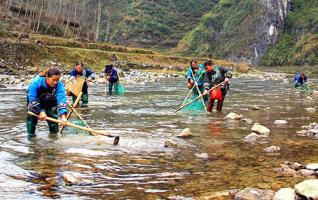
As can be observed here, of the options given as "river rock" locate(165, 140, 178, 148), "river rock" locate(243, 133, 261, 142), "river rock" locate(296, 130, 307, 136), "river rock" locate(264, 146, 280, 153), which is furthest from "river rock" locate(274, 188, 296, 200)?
"river rock" locate(296, 130, 307, 136)

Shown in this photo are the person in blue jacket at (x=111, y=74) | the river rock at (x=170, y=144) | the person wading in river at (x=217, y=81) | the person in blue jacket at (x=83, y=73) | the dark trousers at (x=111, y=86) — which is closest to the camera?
the river rock at (x=170, y=144)

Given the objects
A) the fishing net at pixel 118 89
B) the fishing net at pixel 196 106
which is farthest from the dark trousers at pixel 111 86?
the fishing net at pixel 196 106

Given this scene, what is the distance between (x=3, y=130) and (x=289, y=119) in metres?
9.46

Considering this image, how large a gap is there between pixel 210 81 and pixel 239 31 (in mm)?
169036

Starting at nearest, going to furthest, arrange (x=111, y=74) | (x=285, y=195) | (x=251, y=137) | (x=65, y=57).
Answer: (x=285, y=195) → (x=251, y=137) → (x=111, y=74) → (x=65, y=57)

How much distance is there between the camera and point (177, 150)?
33.1 ft

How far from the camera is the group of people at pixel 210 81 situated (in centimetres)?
1770

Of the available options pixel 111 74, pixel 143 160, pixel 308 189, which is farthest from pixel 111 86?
pixel 308 189

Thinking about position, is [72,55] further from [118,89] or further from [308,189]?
[308,189]

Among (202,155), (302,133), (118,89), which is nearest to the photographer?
(202,155)

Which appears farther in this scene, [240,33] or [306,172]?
[240,33]

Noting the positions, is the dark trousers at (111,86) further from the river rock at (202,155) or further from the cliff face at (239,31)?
the cliff face at (239,31)

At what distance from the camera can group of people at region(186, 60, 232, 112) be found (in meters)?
17.7

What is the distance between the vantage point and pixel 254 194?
6.60 metres
